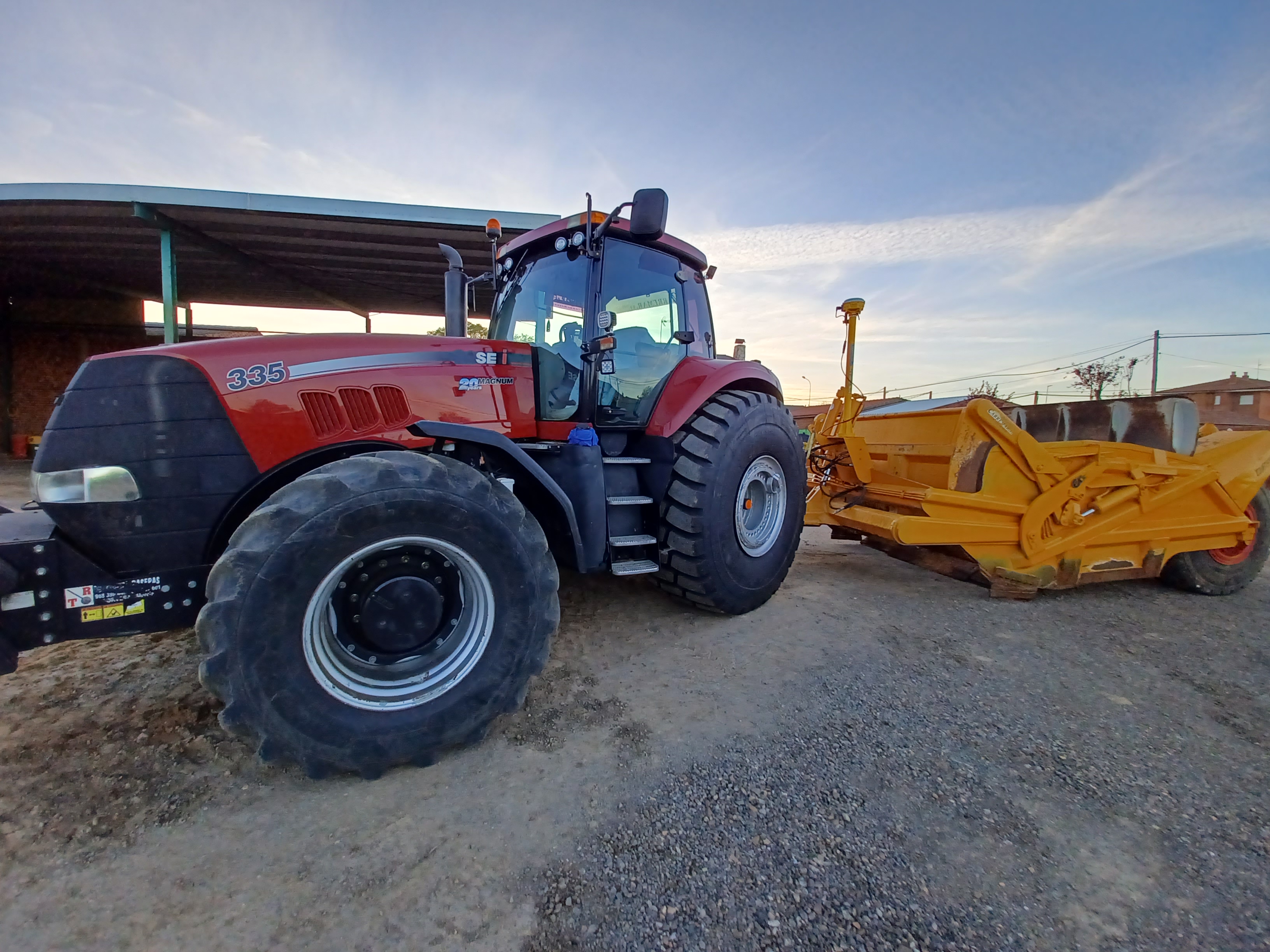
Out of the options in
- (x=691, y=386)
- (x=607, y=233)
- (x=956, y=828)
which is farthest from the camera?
(x=691, y=386)

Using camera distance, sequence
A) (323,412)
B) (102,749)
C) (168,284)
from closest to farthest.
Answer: (102,749)
(323,412)
(168,284)

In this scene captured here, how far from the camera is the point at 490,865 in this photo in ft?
5.30

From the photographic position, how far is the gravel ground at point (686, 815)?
1445mm

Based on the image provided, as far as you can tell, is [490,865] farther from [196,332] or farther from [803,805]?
[196,332]

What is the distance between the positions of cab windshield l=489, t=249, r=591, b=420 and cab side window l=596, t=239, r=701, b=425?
0.15m

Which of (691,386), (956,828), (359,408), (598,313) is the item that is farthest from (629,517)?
(956,828)

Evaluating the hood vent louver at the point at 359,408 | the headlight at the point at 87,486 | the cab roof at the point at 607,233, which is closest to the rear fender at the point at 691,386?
the cab roof at the point at 607,233

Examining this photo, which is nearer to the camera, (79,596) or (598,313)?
(79,596)

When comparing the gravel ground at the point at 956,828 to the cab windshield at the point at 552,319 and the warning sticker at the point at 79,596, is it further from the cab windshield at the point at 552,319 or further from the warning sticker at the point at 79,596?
the cab windshield at the point at 552,319

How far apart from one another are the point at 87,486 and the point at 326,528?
81 cm

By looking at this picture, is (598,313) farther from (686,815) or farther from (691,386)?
(686,815)

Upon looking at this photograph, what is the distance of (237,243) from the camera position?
968cm

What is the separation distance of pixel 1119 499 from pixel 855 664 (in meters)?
2.50

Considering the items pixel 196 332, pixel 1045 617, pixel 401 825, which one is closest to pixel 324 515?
pixel 401 825
